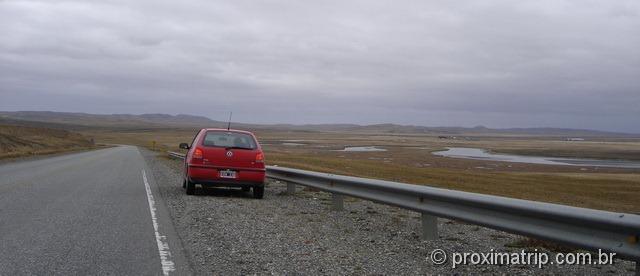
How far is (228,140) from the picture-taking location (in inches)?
526

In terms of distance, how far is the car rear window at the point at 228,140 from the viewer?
13211mm

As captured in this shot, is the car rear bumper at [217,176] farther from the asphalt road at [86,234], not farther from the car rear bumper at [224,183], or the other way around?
the asphalt road at [86,234]

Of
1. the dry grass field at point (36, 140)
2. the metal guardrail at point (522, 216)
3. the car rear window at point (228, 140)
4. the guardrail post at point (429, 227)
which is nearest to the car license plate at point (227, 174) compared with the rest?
the car rear window at point (228, 140)

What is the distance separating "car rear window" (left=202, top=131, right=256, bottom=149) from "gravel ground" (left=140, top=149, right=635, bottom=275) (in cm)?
150

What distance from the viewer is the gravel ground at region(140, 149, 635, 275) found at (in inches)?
246

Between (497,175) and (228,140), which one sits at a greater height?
(228,140)

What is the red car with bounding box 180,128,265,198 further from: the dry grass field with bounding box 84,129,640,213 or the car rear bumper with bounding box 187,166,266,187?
the dry grass field with bounding box 84,129,640,213

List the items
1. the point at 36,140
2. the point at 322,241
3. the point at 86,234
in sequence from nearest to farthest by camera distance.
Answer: the point at 322,241 < the point at 86,234 < the point at 36,140

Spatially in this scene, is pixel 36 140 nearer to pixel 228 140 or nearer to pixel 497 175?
pixel 497 175

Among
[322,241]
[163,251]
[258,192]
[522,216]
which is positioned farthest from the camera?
[258,192]

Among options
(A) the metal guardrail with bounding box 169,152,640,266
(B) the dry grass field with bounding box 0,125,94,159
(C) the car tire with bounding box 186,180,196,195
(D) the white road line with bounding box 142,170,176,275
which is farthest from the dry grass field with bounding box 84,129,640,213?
(D) the white road line with bounding box 142,170,176,275

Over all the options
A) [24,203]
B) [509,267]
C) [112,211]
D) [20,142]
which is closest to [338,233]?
[509,267]

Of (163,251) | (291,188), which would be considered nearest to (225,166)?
(291,188)

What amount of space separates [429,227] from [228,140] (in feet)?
21.4
